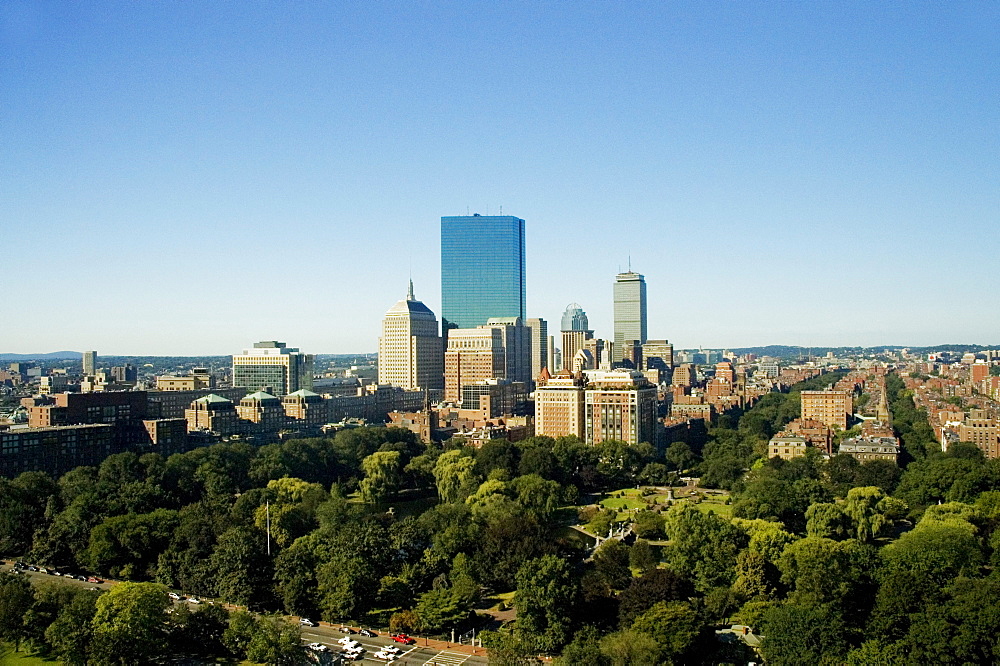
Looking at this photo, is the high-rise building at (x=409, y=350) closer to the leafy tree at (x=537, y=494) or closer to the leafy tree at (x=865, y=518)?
the leafy tree at (x=537, y=494)

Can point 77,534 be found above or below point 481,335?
below

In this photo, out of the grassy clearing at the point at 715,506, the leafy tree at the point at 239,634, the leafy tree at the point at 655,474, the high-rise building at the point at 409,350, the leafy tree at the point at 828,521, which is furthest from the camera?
the high-rise building at the point at 409,350

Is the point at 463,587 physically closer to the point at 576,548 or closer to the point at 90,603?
the point at 576,548

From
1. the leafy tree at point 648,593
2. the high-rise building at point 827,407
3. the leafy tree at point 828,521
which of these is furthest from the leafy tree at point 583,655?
the high-rise building at point 827,407

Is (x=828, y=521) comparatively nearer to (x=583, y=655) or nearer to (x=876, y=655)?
(x=876, y=655)

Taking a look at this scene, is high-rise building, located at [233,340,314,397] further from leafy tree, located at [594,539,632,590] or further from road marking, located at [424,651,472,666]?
road marking, located at [424,651,472,666]

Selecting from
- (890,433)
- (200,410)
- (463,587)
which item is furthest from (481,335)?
(463,587)

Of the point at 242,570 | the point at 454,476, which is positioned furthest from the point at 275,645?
the point at 454,476
